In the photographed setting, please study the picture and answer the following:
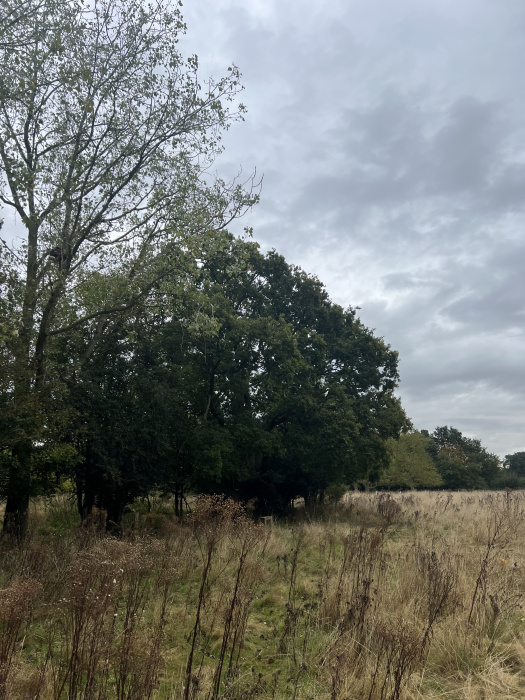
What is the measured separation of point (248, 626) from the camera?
558cm

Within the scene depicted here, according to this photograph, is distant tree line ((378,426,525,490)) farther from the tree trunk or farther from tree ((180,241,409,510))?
the tree trunk

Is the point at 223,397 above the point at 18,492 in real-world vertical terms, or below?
above

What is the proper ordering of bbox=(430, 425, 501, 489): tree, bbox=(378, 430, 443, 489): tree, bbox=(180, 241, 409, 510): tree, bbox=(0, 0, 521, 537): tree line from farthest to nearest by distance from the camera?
bbox=(430, 425, 501, 489): tree → bbox=(378, 430, 443, 489): tree → bbox=(180, 241, 409, 510): tree → bbox=(0, 0, 521, 537): tree line

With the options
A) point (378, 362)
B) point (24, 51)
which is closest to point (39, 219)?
point (24, 51)

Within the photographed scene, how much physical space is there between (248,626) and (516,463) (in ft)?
304

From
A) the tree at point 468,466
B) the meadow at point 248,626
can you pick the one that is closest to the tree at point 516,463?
the tree at point 468,466

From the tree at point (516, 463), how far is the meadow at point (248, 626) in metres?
86.6

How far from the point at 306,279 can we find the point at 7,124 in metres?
12.7

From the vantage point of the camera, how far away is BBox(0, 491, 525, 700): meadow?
3445 millimetres

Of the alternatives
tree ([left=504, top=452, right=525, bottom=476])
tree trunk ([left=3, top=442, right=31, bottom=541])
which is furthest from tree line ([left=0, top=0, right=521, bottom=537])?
tree ([left=504, top=452, right=525, bottom=476])

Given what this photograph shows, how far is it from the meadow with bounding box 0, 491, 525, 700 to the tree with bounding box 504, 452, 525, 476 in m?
86.6

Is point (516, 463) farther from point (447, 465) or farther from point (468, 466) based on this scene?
point (447, 465)

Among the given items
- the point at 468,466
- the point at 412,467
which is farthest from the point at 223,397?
the point at 468,466

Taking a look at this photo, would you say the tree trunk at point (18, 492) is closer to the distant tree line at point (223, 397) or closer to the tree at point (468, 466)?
the distant tree line at point (223, 397)
